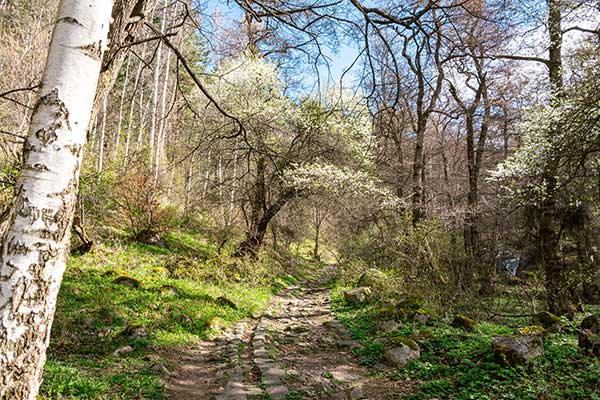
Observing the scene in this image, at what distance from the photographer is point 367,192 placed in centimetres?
1295

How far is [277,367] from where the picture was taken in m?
5.12

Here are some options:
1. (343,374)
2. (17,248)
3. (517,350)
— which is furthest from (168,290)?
(17,248)

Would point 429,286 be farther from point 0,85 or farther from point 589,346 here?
point 0,85

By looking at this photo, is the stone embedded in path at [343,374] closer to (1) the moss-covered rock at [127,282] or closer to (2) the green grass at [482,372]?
(2) the green grass at [482,372]

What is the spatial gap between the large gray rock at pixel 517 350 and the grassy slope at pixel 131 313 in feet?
13.1

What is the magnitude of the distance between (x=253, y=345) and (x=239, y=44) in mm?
4627

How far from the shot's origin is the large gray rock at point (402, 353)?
5.32m

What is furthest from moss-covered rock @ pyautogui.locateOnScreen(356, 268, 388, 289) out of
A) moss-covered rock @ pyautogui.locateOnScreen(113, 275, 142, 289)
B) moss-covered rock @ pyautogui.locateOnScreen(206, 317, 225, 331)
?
moss-covered rock @ pyautogui.locateOnScreen(113, 275, 142, 289)

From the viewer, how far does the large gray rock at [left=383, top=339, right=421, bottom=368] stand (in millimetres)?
5324

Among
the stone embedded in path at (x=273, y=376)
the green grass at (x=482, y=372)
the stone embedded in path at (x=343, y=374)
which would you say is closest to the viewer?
the green grass at (x=482, y=372)

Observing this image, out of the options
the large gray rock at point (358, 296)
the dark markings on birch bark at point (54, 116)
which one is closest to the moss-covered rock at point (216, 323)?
the large gray rock at point (358, 296)

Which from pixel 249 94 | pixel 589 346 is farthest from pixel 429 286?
pixel 249 94

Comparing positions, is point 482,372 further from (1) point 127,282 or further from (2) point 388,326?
(1) point 127,282

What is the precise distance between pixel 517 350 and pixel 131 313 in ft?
19.7
